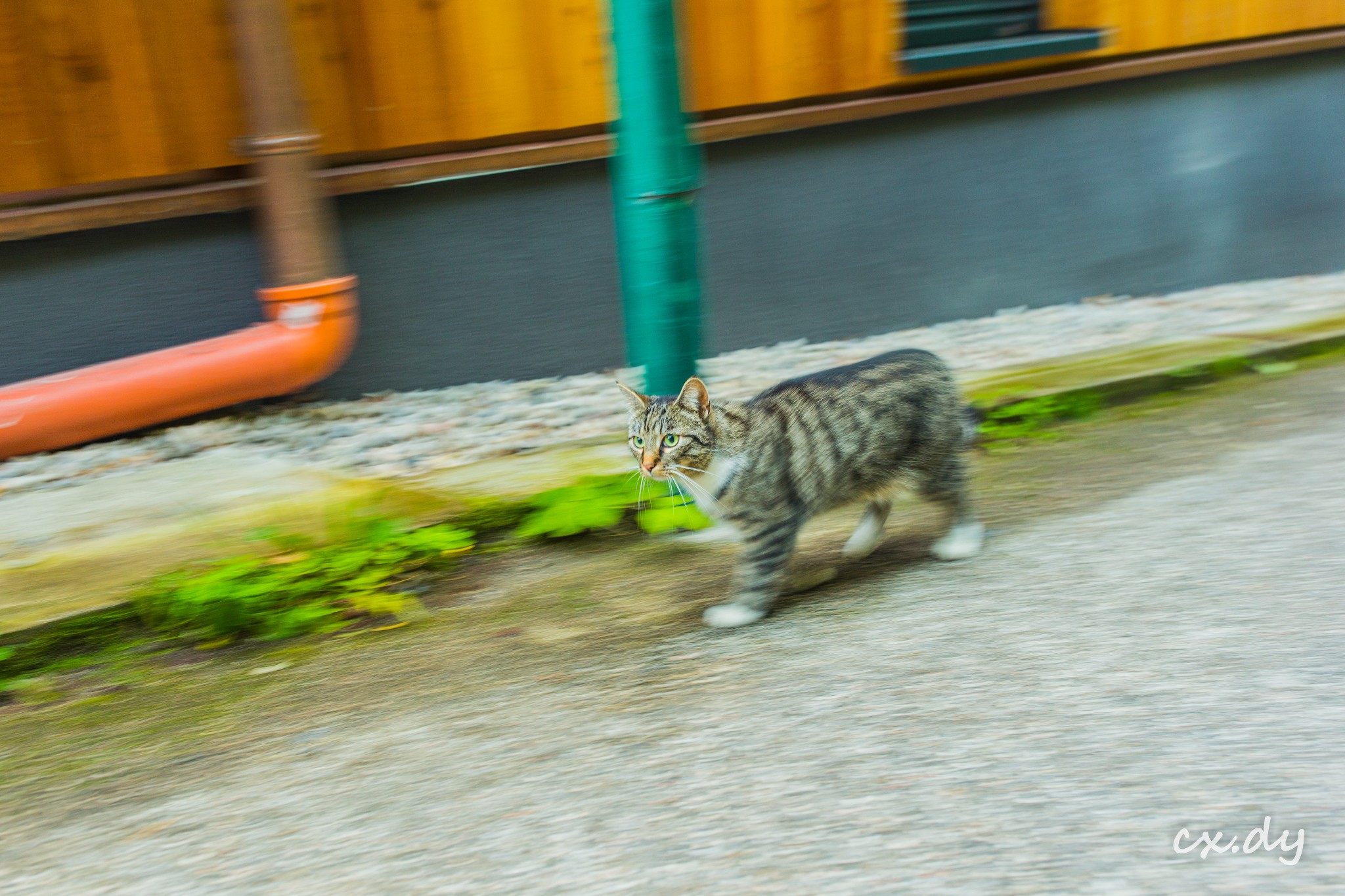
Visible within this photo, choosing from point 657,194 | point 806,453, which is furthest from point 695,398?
point 657,194

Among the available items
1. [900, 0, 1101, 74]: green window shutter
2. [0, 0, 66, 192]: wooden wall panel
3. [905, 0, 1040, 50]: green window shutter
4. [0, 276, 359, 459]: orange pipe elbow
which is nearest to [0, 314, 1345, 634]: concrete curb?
[0, 276, 359, 459]: orange pipe elbow

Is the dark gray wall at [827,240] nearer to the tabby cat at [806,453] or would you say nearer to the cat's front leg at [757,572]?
the tabby cat at [806,453]

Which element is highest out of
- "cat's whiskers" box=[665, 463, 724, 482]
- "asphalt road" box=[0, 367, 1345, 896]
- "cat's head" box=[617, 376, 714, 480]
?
"cat's head" box=[617, 376, 714, 480]

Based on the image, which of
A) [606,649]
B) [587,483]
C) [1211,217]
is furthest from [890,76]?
[606,649]

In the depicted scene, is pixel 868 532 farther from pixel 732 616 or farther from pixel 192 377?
pixel 192 377

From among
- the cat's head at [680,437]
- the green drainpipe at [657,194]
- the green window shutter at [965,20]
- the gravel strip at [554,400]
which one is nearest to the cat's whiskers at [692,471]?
the cat's head at [680,437]

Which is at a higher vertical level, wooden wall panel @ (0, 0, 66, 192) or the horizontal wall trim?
wooden wall panel @ (0, 0, 66, 192)

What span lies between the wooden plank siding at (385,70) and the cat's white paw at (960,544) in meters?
3.30

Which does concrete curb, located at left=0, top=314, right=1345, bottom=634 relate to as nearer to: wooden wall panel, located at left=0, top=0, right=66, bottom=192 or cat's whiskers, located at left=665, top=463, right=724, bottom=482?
cat's whiskers, located at left=665, top=463, right=724, bottom=482

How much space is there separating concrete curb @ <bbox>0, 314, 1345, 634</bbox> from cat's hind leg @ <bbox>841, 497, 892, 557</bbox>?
42.2 inches

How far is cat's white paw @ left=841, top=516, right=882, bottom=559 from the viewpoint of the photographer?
155 inches

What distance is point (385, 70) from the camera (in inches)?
221

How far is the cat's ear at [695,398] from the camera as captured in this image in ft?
11.0

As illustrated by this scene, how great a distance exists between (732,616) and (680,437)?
1.85ft
